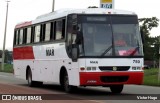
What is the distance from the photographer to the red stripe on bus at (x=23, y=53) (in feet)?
85.0

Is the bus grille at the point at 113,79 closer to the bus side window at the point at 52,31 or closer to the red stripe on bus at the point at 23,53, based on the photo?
the bus side window at the point at 52,31

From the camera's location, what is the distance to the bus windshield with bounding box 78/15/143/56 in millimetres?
19109

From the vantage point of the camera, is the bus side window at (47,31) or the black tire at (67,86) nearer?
the black tire at (67,86)

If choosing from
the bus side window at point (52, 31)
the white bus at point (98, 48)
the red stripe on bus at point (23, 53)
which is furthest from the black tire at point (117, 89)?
Result: the red stripe on bus at point (23, 53)

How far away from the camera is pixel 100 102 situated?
1591 centimetres

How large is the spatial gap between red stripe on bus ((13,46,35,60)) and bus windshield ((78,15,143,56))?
6770 millimetres

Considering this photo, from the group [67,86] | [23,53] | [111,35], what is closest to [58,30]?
[67,86]

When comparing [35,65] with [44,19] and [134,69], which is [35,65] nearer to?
[44,19]

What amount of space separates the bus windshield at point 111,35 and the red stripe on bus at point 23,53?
6.77 m

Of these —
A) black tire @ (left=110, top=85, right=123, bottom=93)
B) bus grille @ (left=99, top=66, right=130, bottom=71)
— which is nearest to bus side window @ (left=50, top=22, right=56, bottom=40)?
black tire @ (left=110, top=85, right=123, bottom=93)

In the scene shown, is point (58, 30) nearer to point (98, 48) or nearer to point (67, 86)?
point (67, 86)

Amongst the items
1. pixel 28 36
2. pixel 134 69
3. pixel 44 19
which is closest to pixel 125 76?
pixel 134 69

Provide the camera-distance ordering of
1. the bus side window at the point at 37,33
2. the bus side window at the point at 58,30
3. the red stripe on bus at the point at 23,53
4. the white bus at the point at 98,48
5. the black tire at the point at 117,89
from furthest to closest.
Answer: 1. the red stripe on bus at the point at 23,53
2. the bus side window at the point at 37,33
3. the bus side window at the point at 58,30
4. the black tire at the point at 117,89
5. the white bus at the point at 98,48

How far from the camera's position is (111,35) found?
19.4 meters
